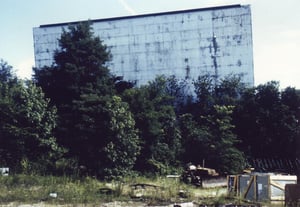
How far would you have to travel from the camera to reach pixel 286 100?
32.1 metres

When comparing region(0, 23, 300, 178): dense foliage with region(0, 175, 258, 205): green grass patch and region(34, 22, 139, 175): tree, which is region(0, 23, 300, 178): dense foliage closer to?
region(34, 22, 139, 175): tree

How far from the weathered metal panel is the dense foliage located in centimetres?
179

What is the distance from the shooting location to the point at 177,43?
38.0 m

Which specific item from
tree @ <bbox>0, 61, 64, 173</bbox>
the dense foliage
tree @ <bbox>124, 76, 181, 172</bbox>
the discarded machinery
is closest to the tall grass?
the dense foliage

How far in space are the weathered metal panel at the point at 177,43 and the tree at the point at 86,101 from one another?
8957 mm

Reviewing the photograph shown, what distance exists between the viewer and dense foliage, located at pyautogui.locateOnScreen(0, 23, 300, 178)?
23156 millimetres

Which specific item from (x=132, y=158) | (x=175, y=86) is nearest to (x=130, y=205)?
(x=132, y=158)

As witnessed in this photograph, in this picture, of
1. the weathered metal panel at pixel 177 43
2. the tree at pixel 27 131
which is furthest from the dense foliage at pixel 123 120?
the weathered metal panel at pixel 177 43

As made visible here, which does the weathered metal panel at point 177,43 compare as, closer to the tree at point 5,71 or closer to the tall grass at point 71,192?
the tree at point 5,71

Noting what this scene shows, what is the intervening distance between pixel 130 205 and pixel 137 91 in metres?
13.5

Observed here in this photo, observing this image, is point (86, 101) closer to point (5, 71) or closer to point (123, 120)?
point (123, 120)

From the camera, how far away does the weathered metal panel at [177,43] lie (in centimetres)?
3650

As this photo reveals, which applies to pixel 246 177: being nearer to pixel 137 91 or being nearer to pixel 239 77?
pixel 137 91

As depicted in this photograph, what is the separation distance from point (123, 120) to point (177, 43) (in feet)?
52.0
